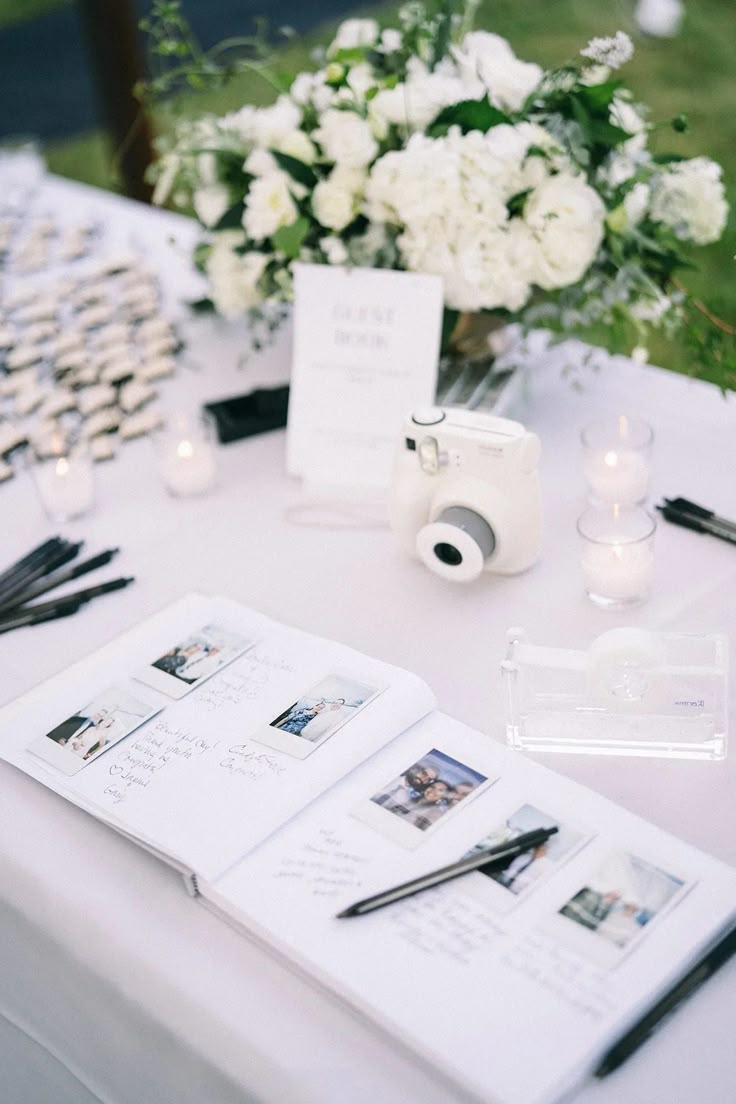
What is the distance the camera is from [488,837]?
790 millimetres

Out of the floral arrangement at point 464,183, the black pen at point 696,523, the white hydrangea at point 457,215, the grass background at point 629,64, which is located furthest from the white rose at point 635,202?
the grass background at point 629,64

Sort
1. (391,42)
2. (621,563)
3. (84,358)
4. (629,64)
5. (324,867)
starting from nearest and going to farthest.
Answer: (324,867) < (621,563) < (391,42) < (84,358) < (629,64)

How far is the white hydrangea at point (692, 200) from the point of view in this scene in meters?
1.26

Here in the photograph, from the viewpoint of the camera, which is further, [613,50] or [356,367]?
[356,367]

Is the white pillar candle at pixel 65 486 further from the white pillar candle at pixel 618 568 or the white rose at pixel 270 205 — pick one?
the white pillar candle at pixel 618 568

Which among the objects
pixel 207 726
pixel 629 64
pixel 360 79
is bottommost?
pixel 207 726

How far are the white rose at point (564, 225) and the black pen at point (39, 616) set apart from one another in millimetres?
601

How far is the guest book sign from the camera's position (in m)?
1.24

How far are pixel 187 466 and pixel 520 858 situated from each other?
0.66m

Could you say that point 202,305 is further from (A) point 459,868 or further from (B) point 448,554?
(A) point 459,868

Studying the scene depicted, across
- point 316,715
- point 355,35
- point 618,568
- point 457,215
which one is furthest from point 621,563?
point 355,35

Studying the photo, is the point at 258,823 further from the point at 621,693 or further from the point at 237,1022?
the point at 621,693

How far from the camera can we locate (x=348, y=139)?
1.24 meters

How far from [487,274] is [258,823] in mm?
663
